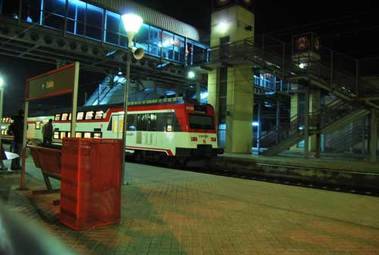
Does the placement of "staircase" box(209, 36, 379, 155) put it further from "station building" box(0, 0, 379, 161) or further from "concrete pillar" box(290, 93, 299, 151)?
"concrete pillar" box(290, 93, 299, 151)

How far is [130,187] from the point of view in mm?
11445

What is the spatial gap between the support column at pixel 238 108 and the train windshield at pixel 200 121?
304 inches

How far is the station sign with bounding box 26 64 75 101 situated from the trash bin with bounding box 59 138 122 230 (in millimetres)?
1933

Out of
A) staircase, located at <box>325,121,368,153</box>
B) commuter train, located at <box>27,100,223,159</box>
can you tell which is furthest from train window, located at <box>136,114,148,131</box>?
staircase, located at <box>325,121,368,153</box>

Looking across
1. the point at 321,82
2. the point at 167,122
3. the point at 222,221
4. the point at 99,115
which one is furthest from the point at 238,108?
the point at 222,221

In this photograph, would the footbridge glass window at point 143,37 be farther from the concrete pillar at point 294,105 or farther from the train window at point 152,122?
the train window at point 152,122

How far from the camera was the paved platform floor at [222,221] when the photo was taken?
5.98m

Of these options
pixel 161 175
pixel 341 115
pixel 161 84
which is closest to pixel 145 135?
pixel 161 175

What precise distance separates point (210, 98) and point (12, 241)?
80.6ft

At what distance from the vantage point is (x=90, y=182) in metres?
6.77

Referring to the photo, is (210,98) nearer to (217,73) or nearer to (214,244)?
(217,73)

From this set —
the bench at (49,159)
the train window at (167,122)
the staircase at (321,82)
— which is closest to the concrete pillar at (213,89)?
the staircase at (321,82)

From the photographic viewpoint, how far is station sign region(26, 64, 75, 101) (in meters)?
8.70

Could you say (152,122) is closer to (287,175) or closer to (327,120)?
(287,175)
